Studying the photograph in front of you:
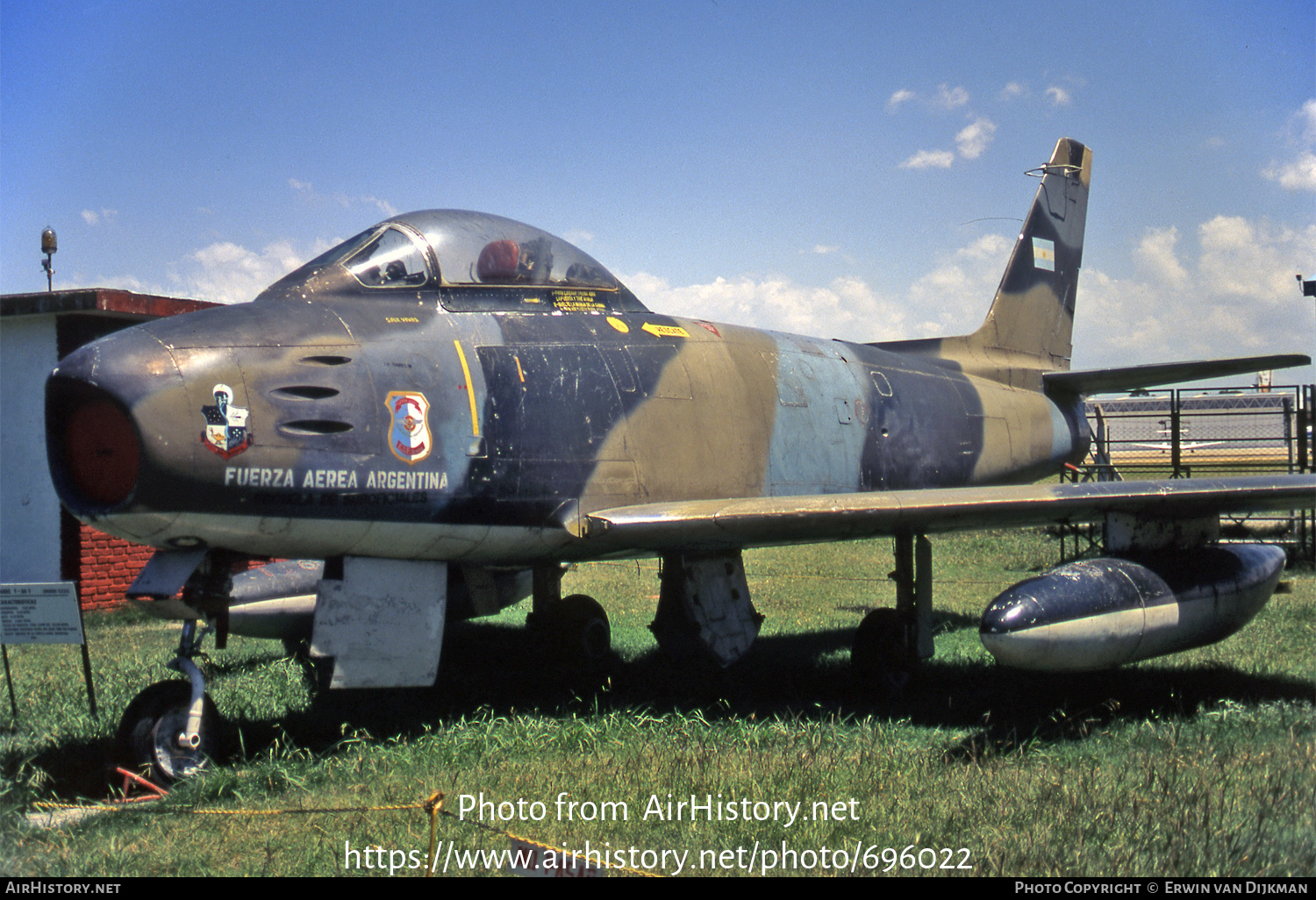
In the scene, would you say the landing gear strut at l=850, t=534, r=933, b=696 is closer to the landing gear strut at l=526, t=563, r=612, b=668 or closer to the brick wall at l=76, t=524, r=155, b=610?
the landing gear strut at l=526, t=563, r=612, b=668

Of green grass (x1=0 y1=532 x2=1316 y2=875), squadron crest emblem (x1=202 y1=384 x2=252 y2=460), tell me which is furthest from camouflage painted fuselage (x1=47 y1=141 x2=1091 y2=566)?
green grass (x1=0 y1=532 x2=1316 y2=875)

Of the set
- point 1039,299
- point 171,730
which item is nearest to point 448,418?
point 171,730

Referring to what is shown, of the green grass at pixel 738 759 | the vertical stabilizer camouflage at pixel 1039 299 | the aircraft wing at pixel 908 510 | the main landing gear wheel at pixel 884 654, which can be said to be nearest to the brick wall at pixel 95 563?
the green grass at pixel 738 759

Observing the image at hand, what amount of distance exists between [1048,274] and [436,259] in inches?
332

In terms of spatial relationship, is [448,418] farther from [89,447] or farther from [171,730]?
[171,730]

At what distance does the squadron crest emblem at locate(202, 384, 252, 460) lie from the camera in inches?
197

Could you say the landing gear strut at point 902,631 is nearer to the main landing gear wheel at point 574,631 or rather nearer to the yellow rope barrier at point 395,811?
the main landing gear wheel at point 574,631

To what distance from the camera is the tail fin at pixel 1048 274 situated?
11.4 m

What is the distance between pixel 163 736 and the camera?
5117 millimetres

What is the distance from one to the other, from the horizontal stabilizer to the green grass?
8.58 ft

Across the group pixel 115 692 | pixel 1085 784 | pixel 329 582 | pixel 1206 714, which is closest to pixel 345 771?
pixel 329 582

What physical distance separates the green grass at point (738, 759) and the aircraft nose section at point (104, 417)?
4.87 ft

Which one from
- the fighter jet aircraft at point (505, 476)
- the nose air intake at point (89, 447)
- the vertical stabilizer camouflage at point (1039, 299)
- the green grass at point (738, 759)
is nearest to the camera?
the green grass at point (738, 759)
